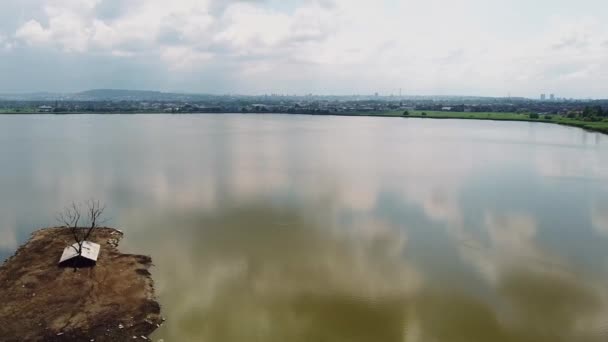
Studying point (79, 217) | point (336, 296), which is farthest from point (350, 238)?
point (79, 217)

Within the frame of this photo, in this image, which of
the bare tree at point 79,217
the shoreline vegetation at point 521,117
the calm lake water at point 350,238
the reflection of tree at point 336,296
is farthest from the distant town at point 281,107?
the bare tree at point 79,217

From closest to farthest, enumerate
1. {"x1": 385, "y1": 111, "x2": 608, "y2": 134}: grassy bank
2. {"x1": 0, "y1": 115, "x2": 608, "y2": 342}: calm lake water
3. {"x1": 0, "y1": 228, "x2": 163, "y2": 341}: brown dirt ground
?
{"x1": 0, "y1": 228, "x2": 163, "y2": 341}: brown dirt ground, {"x1": 0, "y1": 115, "x2": 608, "y2": 342}: calm lake water, {"x1": 385, "y1": 111, "x2": 608, "y2": 134}: grassy bank

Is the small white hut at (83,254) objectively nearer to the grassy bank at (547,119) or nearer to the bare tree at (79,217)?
the bare tree at (79,217)

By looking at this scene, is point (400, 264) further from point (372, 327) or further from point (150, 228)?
point (150, 228)

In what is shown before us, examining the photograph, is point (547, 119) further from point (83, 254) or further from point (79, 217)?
point (83, 254)

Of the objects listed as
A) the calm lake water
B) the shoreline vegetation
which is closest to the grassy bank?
the shoreline vegetation

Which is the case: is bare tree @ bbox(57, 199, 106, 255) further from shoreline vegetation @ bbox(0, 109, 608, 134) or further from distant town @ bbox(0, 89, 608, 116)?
distant town @ bbox(0, 89, 608, 116)

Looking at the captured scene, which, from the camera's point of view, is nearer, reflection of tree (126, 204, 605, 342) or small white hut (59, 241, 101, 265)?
reflection of tree (126, 204, 605, 342)
